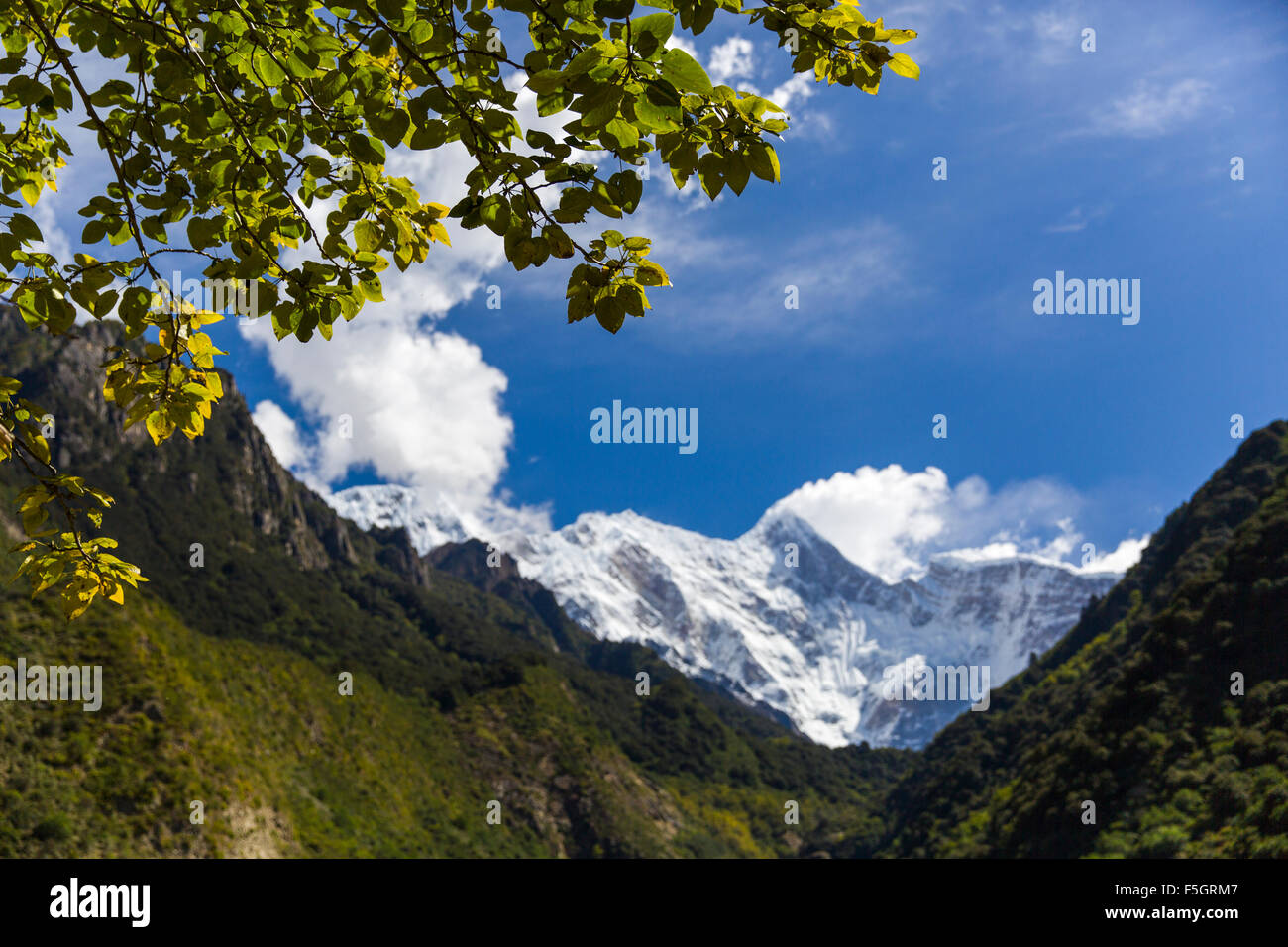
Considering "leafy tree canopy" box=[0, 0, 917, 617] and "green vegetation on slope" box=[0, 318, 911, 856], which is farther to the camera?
"green vegetation on slope" box=[0, 318, 911, 856]

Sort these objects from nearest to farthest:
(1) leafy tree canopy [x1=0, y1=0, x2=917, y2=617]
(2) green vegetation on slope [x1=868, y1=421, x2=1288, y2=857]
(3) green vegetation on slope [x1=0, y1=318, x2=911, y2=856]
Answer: (1) leafy tree canopy [x1=0, y1=0, x2=917, y2=617]
(2) green vegetation on slope [x1=868, y1=421, x2=1288, y2=857]
(3) green vegetation on slope [x1=0, y1=318, x2=911, y2=856]

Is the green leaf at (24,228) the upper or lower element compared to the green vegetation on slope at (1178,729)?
upper

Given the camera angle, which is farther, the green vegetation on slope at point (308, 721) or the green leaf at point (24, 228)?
the green vegetation on slope at point (308, 721)

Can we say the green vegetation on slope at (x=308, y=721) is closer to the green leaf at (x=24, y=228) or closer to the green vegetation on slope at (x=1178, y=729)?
the green vegetation on slope at (x=1178, y=729)

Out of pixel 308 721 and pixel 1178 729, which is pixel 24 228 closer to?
pixel 1178 729

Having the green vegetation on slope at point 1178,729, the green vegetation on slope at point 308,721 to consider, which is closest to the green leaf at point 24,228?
the green vegetation on slope at point 1178,729

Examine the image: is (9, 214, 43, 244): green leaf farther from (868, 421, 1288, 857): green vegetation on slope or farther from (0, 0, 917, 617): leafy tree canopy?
(868, 421, 1288, 857): green vegetation on slope

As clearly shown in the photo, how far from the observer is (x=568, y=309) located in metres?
2.81

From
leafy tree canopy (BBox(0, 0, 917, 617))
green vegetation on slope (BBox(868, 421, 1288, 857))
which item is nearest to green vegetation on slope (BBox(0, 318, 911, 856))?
green vegetation on slope (BBox(868, 421, 1288, 857))

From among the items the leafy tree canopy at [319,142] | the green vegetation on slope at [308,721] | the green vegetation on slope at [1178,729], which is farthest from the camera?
the green vegetation on slope at [308,721]

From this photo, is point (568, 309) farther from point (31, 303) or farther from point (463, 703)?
point (463, 703)

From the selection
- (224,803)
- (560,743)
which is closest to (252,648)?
(224,803)

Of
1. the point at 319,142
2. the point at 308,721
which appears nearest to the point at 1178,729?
the point at 319,142
